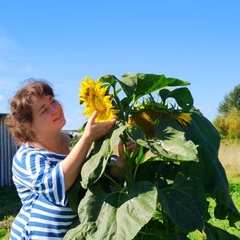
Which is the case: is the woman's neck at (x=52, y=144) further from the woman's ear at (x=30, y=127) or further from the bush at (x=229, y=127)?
the bush at (x=229, y=127)

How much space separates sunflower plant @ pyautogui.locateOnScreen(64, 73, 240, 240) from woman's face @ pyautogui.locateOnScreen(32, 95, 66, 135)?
30cm

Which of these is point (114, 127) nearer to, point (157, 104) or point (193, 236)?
point (157, 104)

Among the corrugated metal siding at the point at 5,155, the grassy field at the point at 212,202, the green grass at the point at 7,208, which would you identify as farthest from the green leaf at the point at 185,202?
the corrugated metal siding at the point at 5,155

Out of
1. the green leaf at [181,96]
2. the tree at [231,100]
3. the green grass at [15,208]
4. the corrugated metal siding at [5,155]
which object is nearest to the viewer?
the green leaf at [181,96]

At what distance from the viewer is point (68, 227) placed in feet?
5.93

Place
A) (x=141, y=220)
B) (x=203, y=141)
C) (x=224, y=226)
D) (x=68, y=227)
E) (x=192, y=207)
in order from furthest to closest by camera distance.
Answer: (x=224, y=226)
(x=68, y=227)
(x=203, y=141)
(x=192, y=207)
(x=141, y=220)

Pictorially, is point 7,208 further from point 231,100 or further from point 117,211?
point 231,100

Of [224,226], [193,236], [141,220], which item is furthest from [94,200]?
[224,226]

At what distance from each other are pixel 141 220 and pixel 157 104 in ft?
1.36

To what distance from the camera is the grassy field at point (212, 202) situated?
18.2ft

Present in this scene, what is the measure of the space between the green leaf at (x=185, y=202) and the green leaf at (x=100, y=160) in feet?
0.75

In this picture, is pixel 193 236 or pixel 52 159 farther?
pixel 193 236

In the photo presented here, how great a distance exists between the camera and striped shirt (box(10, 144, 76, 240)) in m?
1.72

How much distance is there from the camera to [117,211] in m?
1.48
